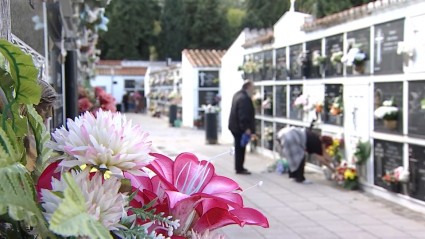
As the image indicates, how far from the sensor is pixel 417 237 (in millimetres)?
4828

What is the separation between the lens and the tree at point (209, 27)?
41.0 meters

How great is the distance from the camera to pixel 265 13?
132ft

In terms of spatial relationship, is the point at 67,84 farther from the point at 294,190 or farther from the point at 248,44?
the point at 248,44

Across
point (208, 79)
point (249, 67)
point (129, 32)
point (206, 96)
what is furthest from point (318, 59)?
point (129, 32)

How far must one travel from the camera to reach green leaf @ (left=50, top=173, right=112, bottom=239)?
0.69 meters

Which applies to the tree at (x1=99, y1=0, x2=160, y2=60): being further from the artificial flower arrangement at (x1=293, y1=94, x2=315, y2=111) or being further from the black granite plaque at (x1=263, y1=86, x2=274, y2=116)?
the artificial flower arrangement at (x1=293, y1=94, x2=315, y2=111)

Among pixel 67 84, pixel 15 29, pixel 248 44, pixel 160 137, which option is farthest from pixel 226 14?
pixel 15 29

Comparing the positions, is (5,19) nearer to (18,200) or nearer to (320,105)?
(18,200)

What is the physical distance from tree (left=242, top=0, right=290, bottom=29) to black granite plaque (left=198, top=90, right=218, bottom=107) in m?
22.4

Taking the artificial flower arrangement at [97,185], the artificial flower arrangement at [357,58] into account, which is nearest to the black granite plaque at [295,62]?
the artificial flower arrangement at [357,58]

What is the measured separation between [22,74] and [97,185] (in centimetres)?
26

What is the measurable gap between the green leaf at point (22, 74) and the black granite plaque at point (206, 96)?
55.4 feet

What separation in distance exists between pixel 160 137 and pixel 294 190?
8.71 m

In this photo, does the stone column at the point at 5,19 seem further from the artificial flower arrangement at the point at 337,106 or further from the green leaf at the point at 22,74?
the artificial flower arrangement at the point at 337,106
